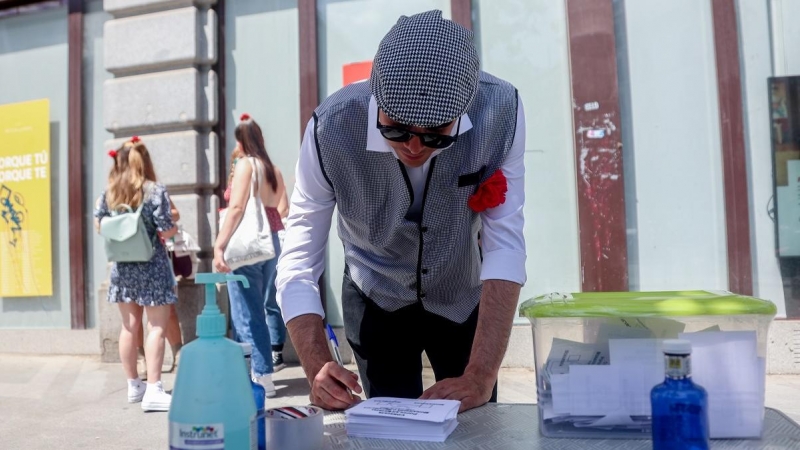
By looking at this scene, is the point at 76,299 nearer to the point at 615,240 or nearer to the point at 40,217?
the point at 40,217

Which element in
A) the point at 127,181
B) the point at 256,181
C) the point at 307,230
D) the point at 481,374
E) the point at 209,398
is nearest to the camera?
the point at 209,398

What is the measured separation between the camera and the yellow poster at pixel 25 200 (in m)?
6.57

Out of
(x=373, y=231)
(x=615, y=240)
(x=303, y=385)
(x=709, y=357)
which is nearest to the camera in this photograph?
(x=709, y=357)

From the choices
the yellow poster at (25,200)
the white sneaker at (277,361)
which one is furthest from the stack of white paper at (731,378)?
the yellow poster at (25,200)

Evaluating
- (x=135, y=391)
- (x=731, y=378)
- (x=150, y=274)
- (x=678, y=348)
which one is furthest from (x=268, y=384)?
(x=678, y=348)

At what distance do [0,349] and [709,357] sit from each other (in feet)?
22.9

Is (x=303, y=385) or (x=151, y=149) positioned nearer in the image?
(x=303, y=385)

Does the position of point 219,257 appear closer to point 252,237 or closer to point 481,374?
point 252,237

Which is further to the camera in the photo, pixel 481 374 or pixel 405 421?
pixel 481 374

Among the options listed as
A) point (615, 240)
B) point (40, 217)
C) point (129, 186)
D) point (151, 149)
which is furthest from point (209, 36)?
point (615, 240)

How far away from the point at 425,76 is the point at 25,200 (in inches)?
247

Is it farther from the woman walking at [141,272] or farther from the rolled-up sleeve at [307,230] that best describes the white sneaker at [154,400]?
the rolled-up sleeve at [307,230]

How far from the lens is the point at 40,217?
21.6 ft

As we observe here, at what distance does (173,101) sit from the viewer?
5875mm
